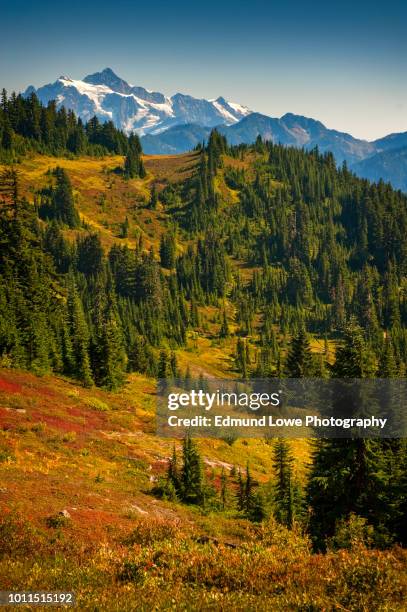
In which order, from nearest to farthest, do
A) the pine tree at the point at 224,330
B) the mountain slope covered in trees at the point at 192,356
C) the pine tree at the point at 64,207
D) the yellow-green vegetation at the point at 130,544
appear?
1. the yellow-green vegetation at the point at 130,544
2. the mountain slope covered in trees at the point at 192,356
3. the pine tree at the point at 224,330
4. the pine tree at the point at 64,207

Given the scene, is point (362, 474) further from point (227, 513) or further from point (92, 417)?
point (92, 417)

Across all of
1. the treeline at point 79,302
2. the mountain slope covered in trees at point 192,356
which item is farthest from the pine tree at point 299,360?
the treeline at point 79,302

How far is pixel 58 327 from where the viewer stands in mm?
75875

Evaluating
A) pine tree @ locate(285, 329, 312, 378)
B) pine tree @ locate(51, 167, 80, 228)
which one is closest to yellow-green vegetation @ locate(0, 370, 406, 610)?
pine tree @ locate(285, 329, 312, 378)

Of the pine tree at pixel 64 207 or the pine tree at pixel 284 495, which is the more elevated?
the pine tree at pixel 64 207

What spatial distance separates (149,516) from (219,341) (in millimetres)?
144460

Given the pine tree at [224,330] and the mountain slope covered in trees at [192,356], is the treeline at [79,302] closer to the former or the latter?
the mountain slope covered in trees at [192,356]

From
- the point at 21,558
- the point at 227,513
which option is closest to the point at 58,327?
the point at 227,513
